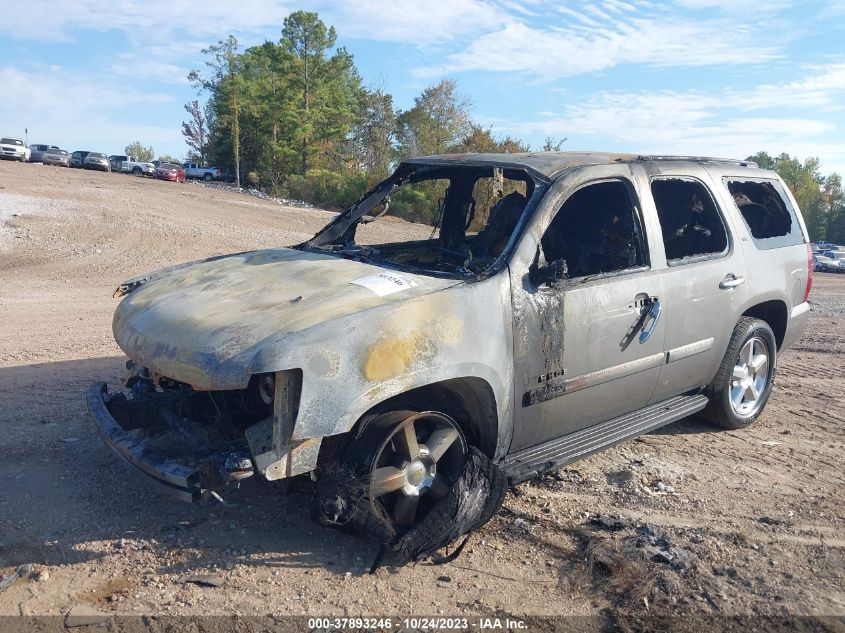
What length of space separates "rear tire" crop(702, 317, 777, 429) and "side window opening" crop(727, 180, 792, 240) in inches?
35.6

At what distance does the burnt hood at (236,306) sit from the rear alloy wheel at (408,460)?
0.58 m

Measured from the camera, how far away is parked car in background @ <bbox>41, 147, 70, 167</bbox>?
150 ft

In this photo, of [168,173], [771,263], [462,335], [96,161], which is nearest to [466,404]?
[462,335]

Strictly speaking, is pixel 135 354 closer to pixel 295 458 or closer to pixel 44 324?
pixel 295 458

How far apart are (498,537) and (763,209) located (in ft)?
12.9

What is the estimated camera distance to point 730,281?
5055mm

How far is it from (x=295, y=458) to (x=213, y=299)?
116cm

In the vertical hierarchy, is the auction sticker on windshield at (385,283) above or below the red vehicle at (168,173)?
below

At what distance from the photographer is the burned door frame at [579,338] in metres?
3.79

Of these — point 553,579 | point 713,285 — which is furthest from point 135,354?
point 713,285

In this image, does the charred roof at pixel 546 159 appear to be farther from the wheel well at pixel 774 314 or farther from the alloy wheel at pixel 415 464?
the alloy wheel at pixel 415 464

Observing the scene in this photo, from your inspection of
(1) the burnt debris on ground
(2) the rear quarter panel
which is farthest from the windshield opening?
(2) the rear quarter panel

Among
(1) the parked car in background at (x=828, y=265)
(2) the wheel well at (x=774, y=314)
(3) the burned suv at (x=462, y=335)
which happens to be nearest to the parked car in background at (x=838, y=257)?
(1) the parked car in background at (x=828, y=265)

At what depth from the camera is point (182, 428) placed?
3.65 meters
